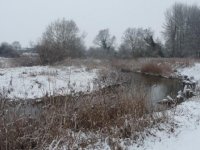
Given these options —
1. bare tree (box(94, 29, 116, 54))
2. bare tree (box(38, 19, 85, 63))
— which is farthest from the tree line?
bare tree (box(94, 29, 116, 54))

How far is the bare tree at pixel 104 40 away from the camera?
5741 cm

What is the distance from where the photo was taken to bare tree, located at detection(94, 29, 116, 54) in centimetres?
5741

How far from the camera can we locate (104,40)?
5800cm

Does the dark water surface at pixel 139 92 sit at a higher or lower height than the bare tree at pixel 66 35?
lower

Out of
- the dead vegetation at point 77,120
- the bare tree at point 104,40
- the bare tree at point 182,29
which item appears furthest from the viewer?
the bare tree at point 104,40

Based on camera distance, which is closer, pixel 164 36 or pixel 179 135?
pixel 179 135

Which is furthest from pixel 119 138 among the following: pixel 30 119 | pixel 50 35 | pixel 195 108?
pixel 50 35

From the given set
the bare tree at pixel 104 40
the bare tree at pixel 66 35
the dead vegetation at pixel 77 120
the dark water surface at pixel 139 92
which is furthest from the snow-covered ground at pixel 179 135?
the bare tree at pixel 104 40

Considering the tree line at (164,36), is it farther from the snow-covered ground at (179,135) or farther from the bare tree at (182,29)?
the snow-covered ground at (179,135)

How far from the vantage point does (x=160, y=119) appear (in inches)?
263

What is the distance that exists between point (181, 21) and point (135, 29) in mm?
10252

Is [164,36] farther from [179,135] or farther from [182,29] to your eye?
[179,135]

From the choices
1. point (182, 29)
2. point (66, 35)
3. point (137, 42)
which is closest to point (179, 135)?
point (66, 35)

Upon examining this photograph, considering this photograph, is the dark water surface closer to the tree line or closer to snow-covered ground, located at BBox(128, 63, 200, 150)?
snow-covered ground, located at BBox(128, 63, 200, 150)
